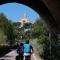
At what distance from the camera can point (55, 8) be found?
15656mm

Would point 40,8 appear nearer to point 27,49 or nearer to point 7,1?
point 7,1

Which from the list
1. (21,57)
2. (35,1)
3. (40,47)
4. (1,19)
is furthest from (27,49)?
(1,19)

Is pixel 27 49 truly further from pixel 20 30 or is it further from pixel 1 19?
pixel 20 30

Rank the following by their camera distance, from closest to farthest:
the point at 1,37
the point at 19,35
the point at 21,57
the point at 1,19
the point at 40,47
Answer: the point at 21,57 < the point at 40,47 < the point at 1,37 < the point at 1,19 < the point at 19,35

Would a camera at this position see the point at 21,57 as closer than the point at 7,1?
Yes

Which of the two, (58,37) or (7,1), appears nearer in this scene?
(58,37)

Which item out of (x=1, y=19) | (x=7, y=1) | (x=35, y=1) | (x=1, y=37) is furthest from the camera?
(x=1, y=19)

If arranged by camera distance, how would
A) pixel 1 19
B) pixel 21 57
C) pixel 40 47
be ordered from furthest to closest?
pixel 1 19 < pixel 40 47 < pixel 21 57

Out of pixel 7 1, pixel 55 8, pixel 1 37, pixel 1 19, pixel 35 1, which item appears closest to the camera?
pixel 55 8

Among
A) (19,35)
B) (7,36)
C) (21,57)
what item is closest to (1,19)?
(7,36)

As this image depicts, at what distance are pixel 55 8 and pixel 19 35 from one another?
323ft

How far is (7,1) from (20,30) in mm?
88483

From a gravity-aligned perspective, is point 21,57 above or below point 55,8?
below

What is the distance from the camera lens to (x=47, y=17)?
1021 inches
